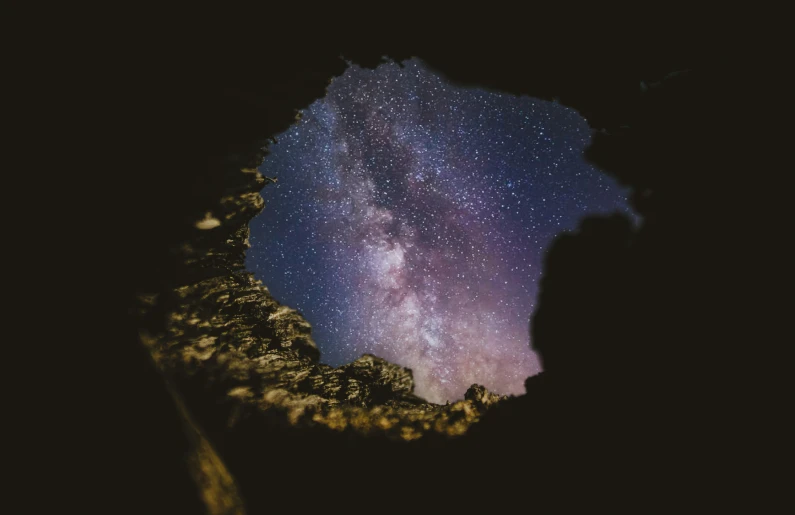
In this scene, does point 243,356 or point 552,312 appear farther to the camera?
point 243,356

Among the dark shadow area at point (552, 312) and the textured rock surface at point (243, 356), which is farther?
the textured rock surface at point (243, 356)

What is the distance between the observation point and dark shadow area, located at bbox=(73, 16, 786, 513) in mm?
3420

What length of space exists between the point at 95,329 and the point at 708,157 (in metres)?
8.47

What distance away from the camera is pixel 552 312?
15.6 ft

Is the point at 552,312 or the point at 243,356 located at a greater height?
the point at 552,312

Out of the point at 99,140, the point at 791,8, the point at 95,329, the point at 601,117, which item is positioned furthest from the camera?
the point at 601,117

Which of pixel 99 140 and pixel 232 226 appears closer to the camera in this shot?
pixel 99 140

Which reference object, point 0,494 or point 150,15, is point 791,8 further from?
point 0,494

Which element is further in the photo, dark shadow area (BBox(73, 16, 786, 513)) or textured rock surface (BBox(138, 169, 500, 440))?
textured rock surface (BBox(138, 169, 500, 440))

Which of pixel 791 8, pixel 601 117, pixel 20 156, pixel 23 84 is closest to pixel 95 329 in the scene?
pixel 20 156

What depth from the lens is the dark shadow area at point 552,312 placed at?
3.42m

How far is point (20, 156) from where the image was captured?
12.8 ft

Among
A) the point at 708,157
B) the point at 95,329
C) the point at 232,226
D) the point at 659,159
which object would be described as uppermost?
the point at 659,159

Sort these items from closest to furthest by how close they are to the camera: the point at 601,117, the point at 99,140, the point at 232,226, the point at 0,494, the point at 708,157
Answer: the point at 0,494
the point at 708,157
the point at 99,140
the point at 601,117
the point at 232,226
